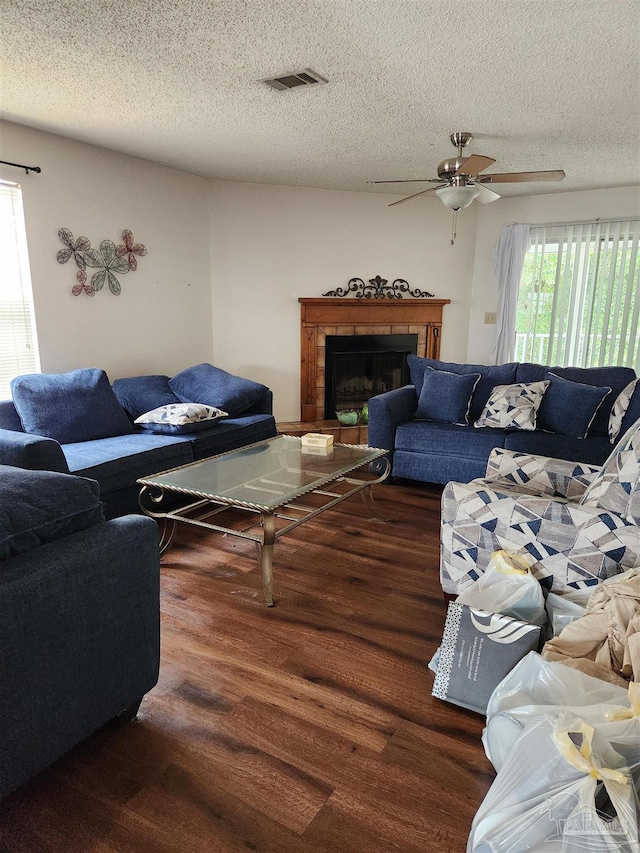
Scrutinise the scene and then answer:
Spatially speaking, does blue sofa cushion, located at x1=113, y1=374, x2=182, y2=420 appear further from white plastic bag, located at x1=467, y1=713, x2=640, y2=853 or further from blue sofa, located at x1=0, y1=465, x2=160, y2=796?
white plastic bag, located at x1=467, y1=713, x2=640, y2=853

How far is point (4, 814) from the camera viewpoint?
4.58 ft

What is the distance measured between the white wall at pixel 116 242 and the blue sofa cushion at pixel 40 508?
262 centimetres

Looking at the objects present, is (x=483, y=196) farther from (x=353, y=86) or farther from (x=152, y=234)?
(x=152, y=234)

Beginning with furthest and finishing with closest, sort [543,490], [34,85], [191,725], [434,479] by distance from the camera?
[434,479]
[34,85]
[543,490]
[191,725]

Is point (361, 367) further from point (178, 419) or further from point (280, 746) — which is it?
point (280, 746)

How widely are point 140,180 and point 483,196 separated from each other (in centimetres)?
260

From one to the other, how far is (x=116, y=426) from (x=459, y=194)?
99.6 inches

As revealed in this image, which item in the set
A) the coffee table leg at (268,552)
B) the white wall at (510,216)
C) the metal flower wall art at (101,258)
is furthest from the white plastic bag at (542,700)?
the white wall at (510,216)

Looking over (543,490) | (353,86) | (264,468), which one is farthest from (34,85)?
(543,490)

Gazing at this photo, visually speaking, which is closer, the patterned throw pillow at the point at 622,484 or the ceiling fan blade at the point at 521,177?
the patterned throw pillow at the point at 622,484

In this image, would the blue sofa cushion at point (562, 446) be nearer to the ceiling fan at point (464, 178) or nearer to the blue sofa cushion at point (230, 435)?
the ceiling fan at point (464, 178)

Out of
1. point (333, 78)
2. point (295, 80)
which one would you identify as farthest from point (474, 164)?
point (295, 80)

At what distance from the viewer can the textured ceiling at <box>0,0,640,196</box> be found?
7.13ft

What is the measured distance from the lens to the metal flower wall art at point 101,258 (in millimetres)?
3875
